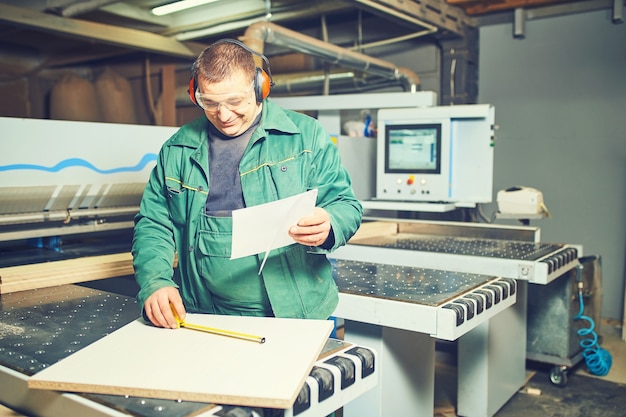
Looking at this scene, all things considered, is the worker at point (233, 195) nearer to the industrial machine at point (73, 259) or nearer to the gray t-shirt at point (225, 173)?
the gray t-shirt at point (225, 173)

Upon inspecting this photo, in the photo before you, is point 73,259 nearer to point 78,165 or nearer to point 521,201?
point 78,165

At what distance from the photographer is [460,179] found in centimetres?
315

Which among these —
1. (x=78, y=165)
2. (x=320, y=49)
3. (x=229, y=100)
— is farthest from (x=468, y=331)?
(x=320, y=49)

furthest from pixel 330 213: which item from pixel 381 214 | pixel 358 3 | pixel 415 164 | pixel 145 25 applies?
pixel 145 25

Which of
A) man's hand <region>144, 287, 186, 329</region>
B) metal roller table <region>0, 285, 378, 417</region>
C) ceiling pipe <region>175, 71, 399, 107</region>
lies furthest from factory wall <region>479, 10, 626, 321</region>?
man's hand <region>144, 287, 186, 329</region>

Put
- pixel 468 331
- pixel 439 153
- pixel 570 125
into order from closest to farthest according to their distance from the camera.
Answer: pixel 468 331, pixel 439 153, pixel 570 125

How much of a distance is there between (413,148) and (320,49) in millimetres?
884

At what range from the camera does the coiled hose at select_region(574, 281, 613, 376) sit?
3.09 meters

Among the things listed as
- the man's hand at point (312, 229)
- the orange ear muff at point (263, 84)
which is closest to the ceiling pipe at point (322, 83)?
the orange ear muff at point (263, 84)

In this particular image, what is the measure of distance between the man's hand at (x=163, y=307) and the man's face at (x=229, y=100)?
1.33 ft

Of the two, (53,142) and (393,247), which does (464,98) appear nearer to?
(393,247)

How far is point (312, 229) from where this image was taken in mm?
1239

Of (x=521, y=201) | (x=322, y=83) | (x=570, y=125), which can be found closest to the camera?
(x=521, y=201)

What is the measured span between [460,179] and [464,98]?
1.37 metres
